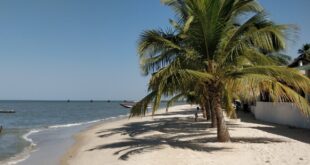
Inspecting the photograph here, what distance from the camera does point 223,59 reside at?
11828 millimetres

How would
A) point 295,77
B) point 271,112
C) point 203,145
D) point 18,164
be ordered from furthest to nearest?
point 271,112 < point 18,164 < point 203,145 < point 295,77

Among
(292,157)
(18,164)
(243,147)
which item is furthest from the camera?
(18,164)

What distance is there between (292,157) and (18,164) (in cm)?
965

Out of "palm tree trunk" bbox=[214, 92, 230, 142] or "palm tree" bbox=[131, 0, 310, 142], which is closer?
"palm tree" bbox=[131, 0, 310, 142]

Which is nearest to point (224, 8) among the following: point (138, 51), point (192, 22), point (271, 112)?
point (192, 22)

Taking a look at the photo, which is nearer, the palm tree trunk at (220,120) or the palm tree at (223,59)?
the palm tree at (223,59)

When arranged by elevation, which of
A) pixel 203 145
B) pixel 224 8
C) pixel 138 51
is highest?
pixel 224 8

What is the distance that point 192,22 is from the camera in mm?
11430

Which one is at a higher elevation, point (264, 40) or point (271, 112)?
point (264, 40)

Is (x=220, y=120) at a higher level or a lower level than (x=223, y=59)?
lower

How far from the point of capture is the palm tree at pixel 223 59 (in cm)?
1064

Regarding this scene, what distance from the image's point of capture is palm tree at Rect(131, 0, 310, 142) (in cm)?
1064

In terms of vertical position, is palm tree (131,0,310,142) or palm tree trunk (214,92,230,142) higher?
palm tree (131,0,310,142)

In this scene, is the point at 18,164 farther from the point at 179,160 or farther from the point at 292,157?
the point at 292,157
